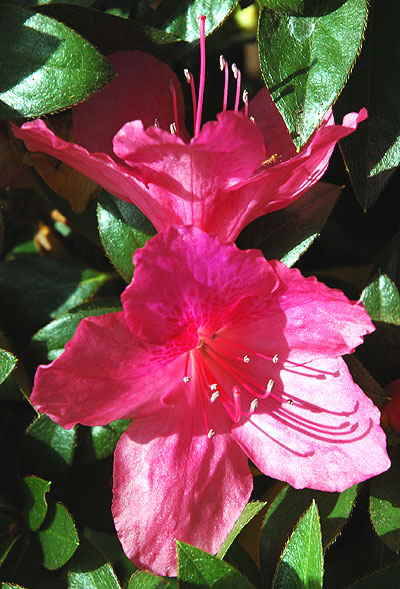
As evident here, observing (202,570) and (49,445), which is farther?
(49,445)

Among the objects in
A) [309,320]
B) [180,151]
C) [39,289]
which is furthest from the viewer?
[39,289]

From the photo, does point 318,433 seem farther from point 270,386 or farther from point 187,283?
point 187,283

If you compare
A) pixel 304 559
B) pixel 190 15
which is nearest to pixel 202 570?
pixel 304 559

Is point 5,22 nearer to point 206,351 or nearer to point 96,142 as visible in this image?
point 96,142

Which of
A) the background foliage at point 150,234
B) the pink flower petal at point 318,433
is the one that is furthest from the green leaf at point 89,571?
the pink flower petal at point 318,433

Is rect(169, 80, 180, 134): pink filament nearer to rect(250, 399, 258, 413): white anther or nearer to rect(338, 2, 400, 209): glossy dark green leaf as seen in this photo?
rect(338, 2, 400, 209): glossy dark green leaf
